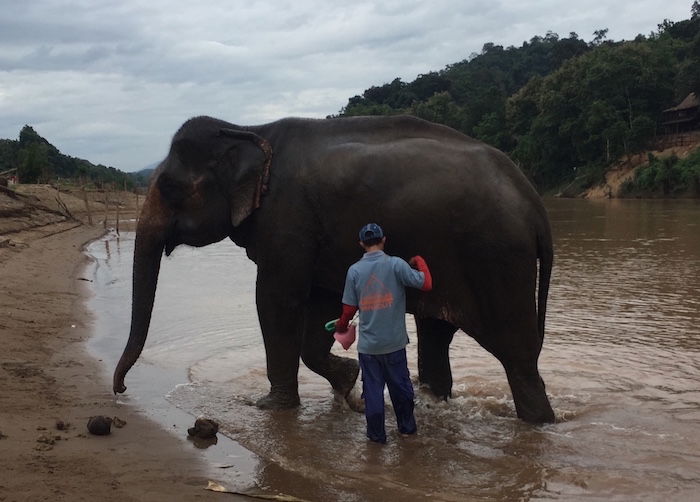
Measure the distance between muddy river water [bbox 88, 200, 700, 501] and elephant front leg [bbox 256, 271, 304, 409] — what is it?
0.14 m

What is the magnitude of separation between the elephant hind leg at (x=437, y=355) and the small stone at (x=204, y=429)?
69.7 inches

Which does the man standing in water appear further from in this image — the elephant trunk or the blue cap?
the elephant trunk

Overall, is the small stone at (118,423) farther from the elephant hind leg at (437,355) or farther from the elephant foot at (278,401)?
the elephant hind leg at (437,355)

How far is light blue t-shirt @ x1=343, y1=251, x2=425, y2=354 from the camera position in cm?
470

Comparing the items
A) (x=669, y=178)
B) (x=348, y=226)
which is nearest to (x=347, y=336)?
(x=348, y=226)

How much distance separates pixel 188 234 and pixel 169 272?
10812mm

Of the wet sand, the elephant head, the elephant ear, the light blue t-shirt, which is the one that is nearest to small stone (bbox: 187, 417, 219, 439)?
the wet sand

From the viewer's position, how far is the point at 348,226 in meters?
5.22

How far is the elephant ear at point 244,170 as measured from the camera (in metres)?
5.45

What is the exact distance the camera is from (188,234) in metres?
5.72

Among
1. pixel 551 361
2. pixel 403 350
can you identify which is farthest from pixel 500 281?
pixel 551 361

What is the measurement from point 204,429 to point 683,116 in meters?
56.4

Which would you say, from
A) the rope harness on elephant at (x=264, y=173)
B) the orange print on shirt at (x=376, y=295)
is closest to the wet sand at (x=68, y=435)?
the orange print on shirt at (x=376, y=295)

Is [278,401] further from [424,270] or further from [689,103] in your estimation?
[689,103]
